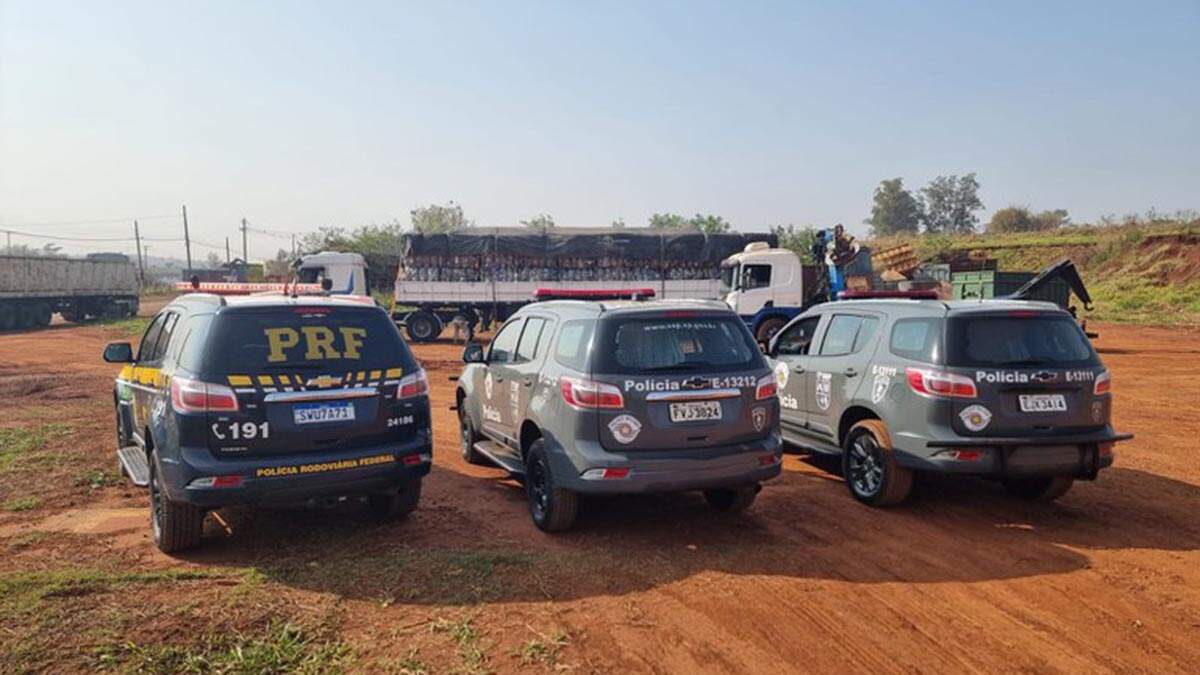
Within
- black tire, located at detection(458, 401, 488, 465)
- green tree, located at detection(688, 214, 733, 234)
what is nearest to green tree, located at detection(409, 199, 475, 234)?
green tree, located at detection(688, 214, 733, 234)

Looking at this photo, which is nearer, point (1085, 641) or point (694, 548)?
point (1085, 641)

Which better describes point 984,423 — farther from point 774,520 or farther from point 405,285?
point 405,285

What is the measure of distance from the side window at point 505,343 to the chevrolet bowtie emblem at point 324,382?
1892mm

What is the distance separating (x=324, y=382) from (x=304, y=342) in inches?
13.2

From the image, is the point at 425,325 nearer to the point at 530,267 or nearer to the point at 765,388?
the point at 530,267

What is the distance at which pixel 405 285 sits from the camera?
23.2 metres

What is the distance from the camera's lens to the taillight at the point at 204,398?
5027 mm

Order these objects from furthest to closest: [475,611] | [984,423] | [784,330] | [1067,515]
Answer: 1. [784,330]
2. [1067,515]
3. [984,423]
4. [475,611]

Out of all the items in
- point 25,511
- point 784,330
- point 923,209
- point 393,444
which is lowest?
point 25,511

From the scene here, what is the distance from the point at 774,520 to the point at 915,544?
105cm

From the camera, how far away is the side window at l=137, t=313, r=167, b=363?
6.58m

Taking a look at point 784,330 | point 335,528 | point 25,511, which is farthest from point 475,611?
point 784,330

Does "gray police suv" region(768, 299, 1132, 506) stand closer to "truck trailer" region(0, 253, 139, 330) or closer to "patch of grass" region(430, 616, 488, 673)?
"patch of grass" region(430, 616, 488, 673)

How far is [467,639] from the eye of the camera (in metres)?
4.05
